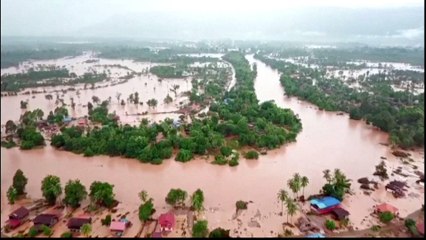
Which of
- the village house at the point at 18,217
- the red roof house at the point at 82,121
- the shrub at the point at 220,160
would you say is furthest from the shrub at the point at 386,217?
the red roof house at the point at 82,121

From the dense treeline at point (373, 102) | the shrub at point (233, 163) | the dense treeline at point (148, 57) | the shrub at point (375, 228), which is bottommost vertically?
the shrub at point (375, 228)

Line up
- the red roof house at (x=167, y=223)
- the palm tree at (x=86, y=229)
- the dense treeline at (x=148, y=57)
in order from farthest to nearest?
the dense treeline at (x=148, y=57), the red roof house at (x=167, y=223), the palm tree at (x=86, y=229)

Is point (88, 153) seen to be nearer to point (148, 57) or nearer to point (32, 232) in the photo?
point (32, 232)

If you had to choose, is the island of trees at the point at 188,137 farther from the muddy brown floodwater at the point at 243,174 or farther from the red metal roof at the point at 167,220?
the red metal roof at the point at 167,220

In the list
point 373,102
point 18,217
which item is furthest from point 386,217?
point 373,102

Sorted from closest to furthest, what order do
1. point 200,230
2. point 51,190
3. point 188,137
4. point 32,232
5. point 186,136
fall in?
point 200,230
point 32,232
point 51,190
point 188,137
point 186,136

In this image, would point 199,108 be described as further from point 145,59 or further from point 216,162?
point 145,59
